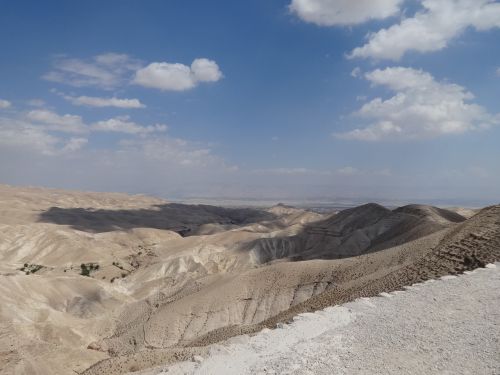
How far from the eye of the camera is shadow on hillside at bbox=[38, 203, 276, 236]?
107m

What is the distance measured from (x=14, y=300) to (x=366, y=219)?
5416 cm

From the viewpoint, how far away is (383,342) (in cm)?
1186

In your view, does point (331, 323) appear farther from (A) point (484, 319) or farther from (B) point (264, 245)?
(B) point (264, 245)

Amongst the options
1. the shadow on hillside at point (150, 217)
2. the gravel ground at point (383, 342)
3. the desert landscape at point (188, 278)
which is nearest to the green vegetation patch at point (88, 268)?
the desert landscape at point (188, 278)

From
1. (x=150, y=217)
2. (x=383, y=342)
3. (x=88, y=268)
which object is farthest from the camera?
(x=150, y=217)

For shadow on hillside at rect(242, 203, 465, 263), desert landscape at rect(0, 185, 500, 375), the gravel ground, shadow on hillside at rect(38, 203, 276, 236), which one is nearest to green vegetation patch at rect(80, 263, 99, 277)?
desert landscape at rect(0, 185, 500, 375)

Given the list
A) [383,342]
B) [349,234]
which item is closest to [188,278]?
[349,234]

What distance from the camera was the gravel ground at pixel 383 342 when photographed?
10531 mm

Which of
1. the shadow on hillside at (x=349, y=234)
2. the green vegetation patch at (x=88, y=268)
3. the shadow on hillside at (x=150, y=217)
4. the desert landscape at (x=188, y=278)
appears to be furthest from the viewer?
the shadow on hillside at (x=150, y=217)

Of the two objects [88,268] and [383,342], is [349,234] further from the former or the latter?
[383,342]

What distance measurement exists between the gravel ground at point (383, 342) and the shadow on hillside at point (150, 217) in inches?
3758

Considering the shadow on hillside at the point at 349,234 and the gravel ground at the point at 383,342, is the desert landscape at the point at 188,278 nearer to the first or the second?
the shadow on hillside at the point at 349,234

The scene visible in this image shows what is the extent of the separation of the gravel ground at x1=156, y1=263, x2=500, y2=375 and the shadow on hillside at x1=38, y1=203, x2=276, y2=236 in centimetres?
9545

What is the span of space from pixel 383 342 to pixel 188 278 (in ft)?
148
